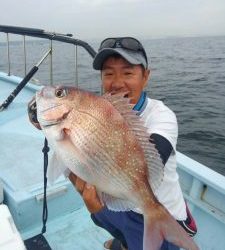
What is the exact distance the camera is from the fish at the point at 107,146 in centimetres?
154

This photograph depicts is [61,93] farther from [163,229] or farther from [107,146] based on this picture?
[163,229]

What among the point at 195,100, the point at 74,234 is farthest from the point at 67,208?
the point at 195,100

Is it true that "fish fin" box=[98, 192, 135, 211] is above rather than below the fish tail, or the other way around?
above

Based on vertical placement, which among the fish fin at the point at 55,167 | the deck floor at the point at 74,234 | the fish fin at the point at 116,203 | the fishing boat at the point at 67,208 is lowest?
the deck floor at the point at 74,234

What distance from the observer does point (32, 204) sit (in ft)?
10.3

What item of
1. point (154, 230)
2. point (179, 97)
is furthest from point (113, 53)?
point (179, 97)

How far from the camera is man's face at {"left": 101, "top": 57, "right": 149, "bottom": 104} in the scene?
2193 millimetres

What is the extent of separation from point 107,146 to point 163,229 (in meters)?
0.50

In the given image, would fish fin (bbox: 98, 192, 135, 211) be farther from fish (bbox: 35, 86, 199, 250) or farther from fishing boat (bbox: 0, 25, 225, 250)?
fishing boat (bbox: 0, 25, 225, 250)

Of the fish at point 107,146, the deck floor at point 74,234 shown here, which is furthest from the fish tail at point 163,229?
the deck floor at point 74,234

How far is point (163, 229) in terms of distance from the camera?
1.66 m

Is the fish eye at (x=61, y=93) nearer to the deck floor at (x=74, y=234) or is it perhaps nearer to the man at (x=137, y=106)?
the man at (x=137, y=106)

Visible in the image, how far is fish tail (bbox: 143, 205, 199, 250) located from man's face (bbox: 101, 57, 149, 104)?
2.80 ft

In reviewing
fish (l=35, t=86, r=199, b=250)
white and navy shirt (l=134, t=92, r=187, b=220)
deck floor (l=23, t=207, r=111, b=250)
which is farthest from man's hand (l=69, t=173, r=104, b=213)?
deck floor (l=23, t=207, r=111, b=250)
